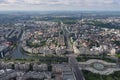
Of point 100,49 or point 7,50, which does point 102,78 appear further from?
point 7,50

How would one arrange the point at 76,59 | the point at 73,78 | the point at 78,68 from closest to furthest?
the point at 73,78 < the point at 78,68 < the point at 76,59

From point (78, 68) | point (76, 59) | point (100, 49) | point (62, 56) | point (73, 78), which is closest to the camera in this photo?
point (73, 78)

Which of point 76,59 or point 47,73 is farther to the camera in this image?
point 76,59

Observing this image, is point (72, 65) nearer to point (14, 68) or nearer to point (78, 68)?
point (78, 68)

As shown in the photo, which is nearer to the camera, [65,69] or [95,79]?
[95,79]

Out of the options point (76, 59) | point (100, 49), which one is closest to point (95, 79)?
point (76, 59)

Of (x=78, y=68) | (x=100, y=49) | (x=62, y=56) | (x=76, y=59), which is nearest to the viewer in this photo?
(x=78, y=68)

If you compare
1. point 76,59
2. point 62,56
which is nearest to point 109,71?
point 76,59

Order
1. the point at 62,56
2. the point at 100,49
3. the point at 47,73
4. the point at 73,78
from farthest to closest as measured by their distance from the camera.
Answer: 1. the point at 100,49
2. the point at 62,56
3. the point at 47,73
4. the point at 73,78

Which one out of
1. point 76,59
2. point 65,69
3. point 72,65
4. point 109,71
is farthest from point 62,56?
point 109,71
